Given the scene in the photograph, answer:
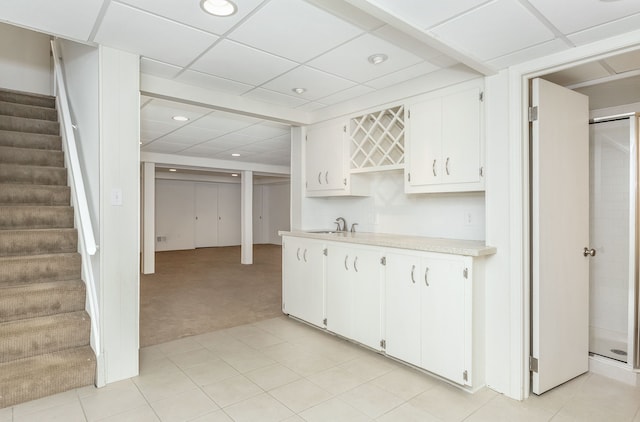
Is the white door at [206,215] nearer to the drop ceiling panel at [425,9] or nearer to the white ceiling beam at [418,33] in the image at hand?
the white ceiling beam at [418,33]

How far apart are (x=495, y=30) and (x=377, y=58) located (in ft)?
2.65

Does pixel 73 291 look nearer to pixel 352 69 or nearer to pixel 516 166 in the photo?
pixel 352 69

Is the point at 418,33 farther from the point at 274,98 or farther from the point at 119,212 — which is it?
the point at 119,212

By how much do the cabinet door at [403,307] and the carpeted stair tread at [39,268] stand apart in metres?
2.58

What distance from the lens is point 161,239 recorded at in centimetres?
1070

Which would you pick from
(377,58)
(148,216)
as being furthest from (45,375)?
(148,216)

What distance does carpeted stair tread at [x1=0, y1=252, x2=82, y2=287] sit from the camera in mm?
2678

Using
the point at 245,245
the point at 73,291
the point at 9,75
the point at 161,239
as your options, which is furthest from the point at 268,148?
the point at 161,239

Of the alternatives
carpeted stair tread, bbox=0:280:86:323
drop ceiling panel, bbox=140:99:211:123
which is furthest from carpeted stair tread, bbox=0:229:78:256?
drop ceiling panel, bbox=140:99:211:123

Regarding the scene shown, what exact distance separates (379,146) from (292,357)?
2.07 meters

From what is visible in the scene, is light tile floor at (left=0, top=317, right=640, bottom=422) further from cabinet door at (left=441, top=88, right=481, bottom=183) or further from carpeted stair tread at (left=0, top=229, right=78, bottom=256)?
cabinet door at (left=441, top=88, right=481, bottom=183)

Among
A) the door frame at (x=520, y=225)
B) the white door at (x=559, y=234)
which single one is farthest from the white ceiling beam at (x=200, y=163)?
the white door at (x=559, y=234)

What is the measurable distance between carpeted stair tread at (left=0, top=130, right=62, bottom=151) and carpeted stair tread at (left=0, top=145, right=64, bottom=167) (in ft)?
0.68

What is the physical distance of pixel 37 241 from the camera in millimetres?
2949
